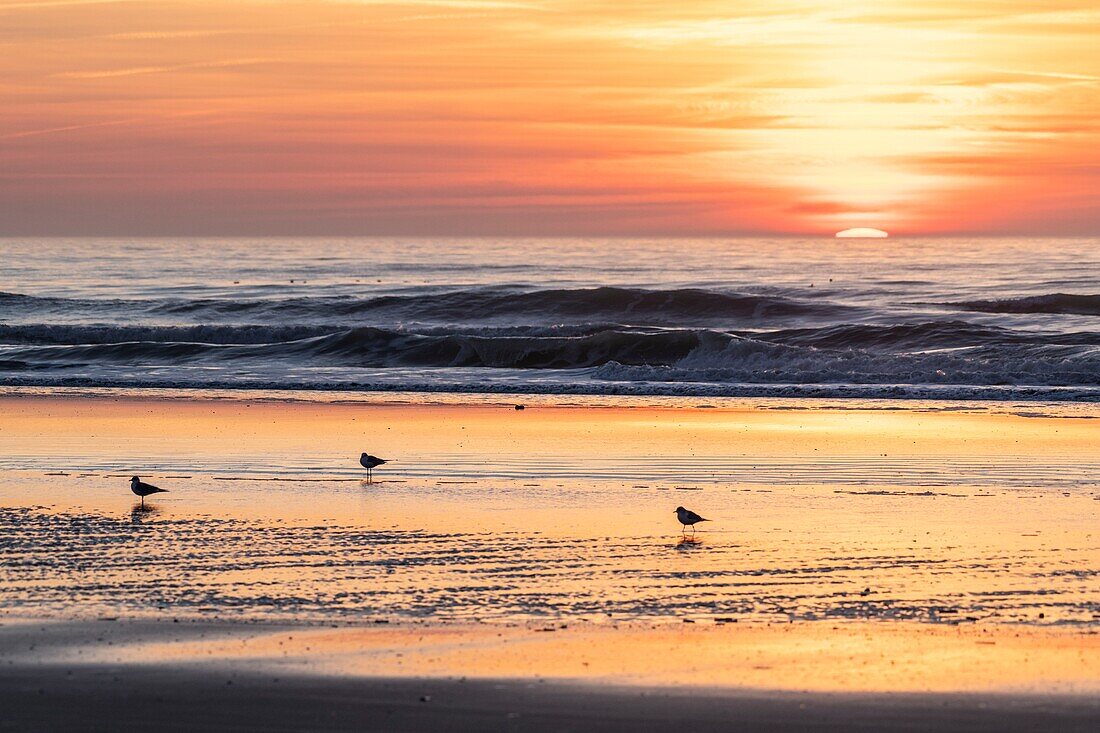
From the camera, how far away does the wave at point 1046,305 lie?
4222cm

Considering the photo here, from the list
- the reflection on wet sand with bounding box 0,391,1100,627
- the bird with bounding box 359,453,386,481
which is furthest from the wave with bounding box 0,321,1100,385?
the bird with bounding box 359,453,386,481

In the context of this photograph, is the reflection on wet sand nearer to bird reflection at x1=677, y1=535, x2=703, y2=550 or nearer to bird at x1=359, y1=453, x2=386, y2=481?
bird reflection at x1=677, y1=535, x2=703, y2=550

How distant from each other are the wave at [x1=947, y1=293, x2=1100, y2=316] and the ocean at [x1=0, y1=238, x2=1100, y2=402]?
97mm

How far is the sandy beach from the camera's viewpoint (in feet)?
20.1

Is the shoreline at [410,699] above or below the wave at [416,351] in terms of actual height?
below

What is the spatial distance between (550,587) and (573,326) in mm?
30861

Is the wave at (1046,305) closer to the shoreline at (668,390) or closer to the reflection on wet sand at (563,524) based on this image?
the shoreline at (668,390)

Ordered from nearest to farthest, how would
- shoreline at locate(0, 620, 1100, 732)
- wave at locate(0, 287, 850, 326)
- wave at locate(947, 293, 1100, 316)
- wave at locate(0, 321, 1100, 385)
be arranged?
shoreline at locate(0, 620, 1100, 732), wave at locate(0, 321, 1100, 385), wave at locate(947, 293, 1100, 316), wave at locate(0, 287, 850, 326)

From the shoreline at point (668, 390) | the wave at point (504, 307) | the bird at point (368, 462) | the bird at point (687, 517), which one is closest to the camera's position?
the bird at point (687, 517)

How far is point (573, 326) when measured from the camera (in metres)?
39.0

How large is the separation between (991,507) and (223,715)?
7.28 meters

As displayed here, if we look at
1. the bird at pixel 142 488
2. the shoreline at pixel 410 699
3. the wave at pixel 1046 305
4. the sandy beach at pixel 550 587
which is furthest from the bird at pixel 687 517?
the wave at pixel 1046 305

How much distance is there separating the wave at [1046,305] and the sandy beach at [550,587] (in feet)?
93.6

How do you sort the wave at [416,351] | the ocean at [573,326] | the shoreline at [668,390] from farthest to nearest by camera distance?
the wave at [416,351] < the ocean at [573,326] < the shoreline at [668,390]
